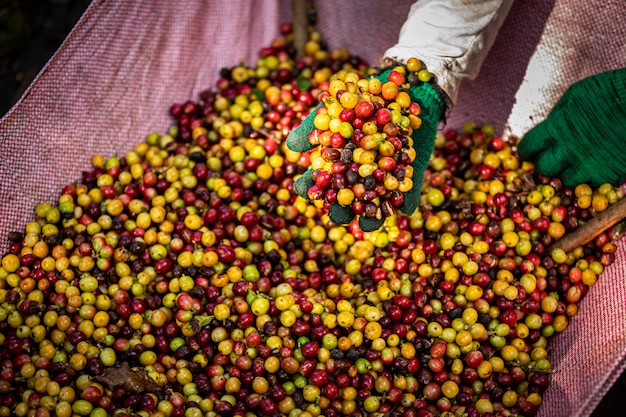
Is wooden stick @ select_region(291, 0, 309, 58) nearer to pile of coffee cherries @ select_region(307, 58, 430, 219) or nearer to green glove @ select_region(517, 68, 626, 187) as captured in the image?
pile of coffee cherries @ select_region(307, 58, 430, 219)

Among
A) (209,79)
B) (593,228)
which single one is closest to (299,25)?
(209,79)

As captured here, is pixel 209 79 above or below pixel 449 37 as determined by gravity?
below

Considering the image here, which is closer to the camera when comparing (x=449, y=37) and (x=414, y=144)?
(x=414, y=144)

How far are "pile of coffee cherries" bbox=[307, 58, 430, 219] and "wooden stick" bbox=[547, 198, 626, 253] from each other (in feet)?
4.63

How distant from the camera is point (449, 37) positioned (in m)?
3.75

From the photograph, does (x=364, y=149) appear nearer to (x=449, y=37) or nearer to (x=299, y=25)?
(x=449, y=37)

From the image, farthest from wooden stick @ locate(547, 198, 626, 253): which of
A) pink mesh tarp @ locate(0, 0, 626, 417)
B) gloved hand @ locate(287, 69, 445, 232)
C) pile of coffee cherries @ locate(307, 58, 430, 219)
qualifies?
pile of coffee cherries @ locate(307, 58, 430, 219)

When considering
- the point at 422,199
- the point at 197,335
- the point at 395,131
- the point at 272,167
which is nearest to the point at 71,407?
the point at 197,335

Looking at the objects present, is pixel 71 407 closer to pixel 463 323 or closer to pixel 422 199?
pixel 463 323

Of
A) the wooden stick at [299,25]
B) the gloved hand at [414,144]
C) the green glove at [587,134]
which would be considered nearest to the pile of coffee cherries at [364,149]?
the gloved hand at [414,144]

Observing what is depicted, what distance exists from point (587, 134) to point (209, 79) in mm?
3231

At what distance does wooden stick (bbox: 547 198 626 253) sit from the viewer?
3.58 m

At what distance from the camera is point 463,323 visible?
3568mm

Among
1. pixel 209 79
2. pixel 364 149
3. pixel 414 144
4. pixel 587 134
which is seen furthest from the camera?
pixel 209 79
